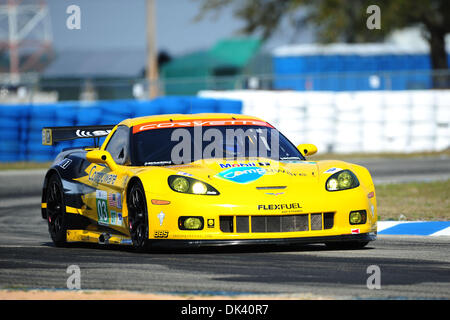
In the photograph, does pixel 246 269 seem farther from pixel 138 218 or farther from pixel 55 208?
pixel 55 208

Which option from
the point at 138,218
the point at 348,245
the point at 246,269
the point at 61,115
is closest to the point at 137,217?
the point at 138,218

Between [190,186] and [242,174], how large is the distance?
0.45m

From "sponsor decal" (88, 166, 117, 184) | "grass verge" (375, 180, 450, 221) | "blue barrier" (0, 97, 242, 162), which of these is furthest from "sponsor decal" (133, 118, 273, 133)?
"blue barrier" (0, 97, 242, 162)

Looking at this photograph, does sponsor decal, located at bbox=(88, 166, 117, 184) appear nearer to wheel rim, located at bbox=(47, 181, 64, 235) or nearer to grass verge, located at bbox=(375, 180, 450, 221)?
wheel rim, located at bbox=(47, 181, 64, 235)

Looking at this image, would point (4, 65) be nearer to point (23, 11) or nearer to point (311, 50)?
point (23, 11)

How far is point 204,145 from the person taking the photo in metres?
8.58

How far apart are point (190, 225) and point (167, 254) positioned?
397 millimetres

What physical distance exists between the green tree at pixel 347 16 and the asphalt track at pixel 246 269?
22.5m

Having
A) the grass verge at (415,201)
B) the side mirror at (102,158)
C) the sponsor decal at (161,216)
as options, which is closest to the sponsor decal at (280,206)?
the sponsor decal at (161,216)

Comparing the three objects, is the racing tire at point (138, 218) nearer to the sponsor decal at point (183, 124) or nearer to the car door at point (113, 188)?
the car door at point (113, 188)

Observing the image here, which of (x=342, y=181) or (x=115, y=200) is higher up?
(x=342, y=181)

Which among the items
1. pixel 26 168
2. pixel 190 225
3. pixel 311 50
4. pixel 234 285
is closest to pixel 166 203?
pixel 190 225

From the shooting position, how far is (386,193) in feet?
44.8

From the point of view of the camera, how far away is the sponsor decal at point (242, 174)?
7.69m
